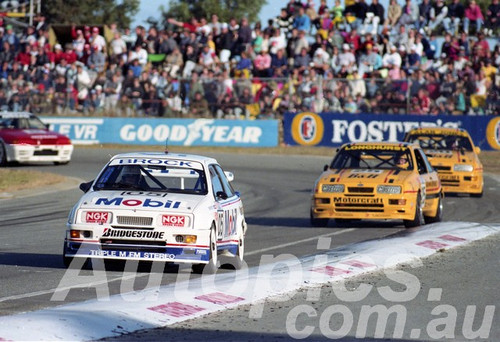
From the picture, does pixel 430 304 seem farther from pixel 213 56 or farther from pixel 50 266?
pixel 213 56

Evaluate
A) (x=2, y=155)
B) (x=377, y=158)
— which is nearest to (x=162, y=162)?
(x=377, y=158)

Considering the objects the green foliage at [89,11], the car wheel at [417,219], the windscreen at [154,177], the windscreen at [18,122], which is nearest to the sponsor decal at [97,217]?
the windscreen at [154,177]

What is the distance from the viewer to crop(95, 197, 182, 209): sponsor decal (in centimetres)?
1095

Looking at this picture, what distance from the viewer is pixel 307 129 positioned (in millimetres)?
35500

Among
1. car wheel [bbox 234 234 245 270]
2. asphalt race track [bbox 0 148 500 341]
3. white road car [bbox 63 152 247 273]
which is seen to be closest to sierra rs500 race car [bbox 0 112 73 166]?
asphalt race track [bbox 0 148 500 341]

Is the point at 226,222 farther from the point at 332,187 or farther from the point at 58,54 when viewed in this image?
the point at 58,54

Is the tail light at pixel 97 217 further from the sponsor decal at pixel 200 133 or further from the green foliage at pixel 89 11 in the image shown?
the green foliage at pixel 89 11

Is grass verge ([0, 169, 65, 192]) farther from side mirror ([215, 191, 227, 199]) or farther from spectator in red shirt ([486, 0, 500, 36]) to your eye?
spectator in red shirt ([486, 0, 500, 36])

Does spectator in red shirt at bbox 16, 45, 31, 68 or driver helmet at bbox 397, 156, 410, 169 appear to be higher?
spectator in red shirt at bbox 16, 45, 31, 68

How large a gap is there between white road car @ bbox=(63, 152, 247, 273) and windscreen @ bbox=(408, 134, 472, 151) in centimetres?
1301

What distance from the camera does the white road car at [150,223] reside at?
10789 millimetres

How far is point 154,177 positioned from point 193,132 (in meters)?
24.1

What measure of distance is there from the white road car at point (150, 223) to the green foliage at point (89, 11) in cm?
4765

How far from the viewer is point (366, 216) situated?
55.0 ft
